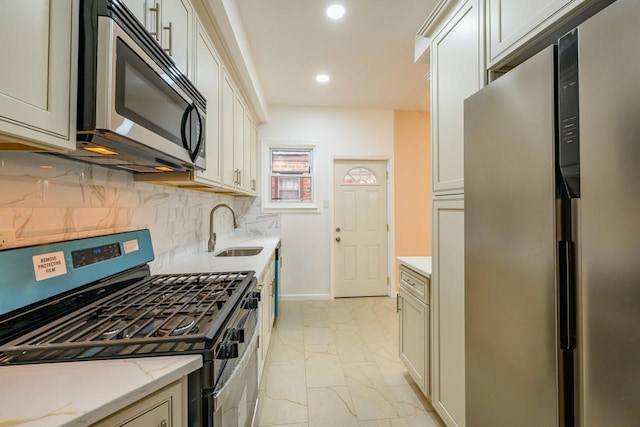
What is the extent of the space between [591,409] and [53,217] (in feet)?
5.76

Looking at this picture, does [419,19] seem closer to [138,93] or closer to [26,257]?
[138,93]

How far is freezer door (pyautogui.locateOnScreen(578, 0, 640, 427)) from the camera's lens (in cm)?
61

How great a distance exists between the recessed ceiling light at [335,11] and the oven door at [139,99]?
149cm

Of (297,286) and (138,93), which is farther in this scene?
(297,286)

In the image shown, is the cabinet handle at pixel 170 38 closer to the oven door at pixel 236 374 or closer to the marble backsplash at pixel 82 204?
the marble backsplash at pixel 82 204

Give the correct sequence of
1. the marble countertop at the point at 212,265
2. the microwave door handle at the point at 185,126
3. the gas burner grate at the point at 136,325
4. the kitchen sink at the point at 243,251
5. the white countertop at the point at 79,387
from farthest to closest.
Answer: the kitchen sink at the point at 243,251 < the marble countertop at the point at 212,265 < the microwave door handle at the point at 185,126 < the gas burner grate at the point at 136,325 < the white countertop at the point at 79,387

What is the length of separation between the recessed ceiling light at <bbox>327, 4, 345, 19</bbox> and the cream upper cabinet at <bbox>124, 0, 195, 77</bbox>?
1056mm

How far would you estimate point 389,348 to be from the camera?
2635mm

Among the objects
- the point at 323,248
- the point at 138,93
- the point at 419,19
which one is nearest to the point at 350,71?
the point at 419,19

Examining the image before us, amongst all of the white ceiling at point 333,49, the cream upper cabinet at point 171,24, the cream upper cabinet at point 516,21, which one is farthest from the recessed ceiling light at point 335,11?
the cream upper cabinet at point 516,21

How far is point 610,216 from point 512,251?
343 mm

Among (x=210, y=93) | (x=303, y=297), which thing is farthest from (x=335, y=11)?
(x=303, y=297)

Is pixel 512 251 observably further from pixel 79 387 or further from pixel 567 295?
pixel 79 387

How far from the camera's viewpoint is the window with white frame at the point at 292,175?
4.09m
